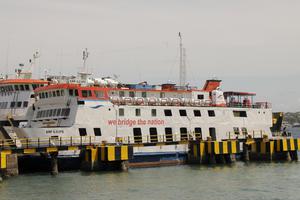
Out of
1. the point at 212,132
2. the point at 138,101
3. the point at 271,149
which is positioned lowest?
the point at 271,149

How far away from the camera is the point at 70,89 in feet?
141

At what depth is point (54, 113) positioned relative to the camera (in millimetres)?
43625

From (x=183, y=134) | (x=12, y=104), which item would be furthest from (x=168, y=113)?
(x=12, y=104)

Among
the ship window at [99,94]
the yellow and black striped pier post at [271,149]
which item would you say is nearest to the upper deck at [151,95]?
the ship window at [99,94]

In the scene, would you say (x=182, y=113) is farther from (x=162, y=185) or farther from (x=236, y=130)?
(x=162, y=185)

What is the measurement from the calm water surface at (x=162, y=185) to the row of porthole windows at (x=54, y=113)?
5.82 metres

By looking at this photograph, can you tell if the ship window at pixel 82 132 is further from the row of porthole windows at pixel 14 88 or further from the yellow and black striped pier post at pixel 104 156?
the row of porthole windows at pixel 14 88

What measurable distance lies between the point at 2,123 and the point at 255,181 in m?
24.8

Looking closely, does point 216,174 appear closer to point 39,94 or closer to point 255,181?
point 255,181

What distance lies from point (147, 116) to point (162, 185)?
39.4 feet

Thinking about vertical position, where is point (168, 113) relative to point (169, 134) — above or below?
above

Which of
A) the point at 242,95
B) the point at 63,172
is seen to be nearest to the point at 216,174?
the point at 63,172

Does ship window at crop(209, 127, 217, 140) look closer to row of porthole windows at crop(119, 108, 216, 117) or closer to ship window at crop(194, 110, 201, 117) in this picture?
row of porthole windows at crop(119, 108, 216, 117)

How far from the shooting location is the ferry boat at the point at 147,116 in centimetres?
4234
